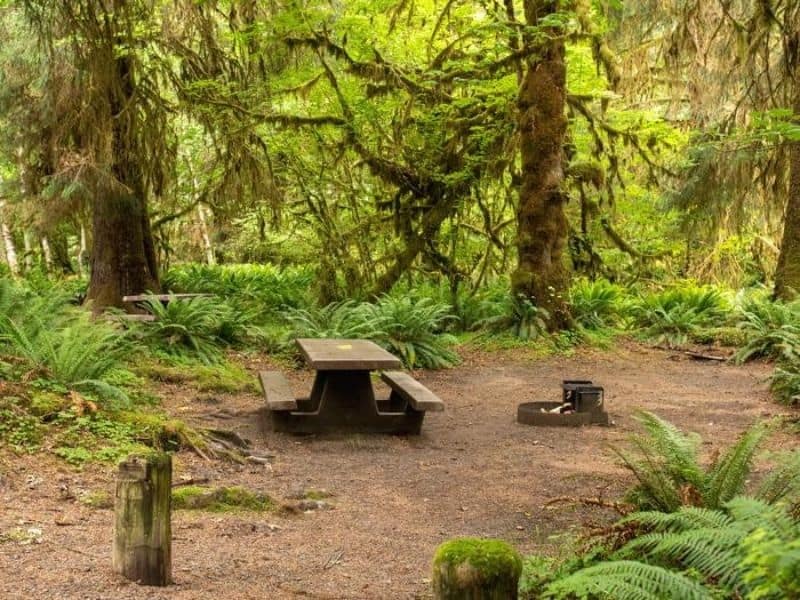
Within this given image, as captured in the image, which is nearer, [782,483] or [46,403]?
[782,483]

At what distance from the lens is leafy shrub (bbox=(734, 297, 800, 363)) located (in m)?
11.9

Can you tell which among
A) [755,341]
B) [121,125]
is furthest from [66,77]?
[755,341]

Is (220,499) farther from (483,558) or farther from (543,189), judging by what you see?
(543,189)

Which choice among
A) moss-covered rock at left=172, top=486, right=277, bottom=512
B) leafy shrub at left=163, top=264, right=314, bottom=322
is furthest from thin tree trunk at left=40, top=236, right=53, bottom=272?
moss-covered rock at left=172, top=486, right=277, bottom=512

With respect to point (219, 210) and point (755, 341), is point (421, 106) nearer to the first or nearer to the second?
point (219, 210)

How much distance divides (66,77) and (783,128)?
946cm

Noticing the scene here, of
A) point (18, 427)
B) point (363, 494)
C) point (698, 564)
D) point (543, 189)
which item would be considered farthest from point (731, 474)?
point (543, 189)

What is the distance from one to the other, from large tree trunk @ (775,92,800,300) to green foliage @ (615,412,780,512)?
10.2 m

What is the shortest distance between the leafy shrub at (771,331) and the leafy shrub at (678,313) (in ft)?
3.44

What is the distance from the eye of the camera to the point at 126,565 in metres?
3.61

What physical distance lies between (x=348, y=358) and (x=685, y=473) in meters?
3.66

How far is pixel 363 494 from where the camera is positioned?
609 centimetres

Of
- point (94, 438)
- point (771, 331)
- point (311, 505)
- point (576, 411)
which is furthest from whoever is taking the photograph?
point (771, 331)

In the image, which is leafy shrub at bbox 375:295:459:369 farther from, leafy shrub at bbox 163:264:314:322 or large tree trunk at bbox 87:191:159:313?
large tree trunk at bbox 87:191:159:313
